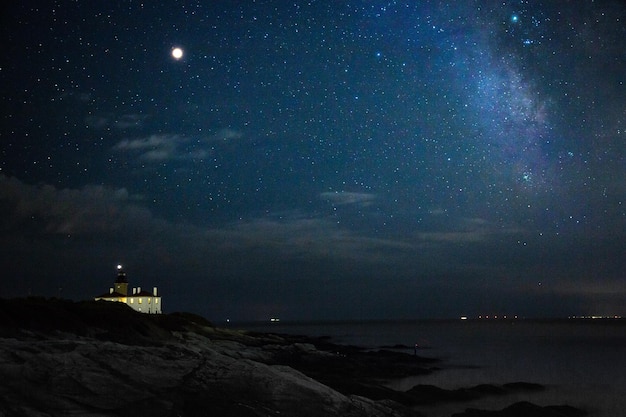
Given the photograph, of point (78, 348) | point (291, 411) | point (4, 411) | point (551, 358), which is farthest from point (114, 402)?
point (551, 358)

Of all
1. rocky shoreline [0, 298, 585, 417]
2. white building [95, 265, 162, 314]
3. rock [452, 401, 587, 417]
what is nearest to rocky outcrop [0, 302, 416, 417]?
rocky shoreline [0, 298, 585, 417]

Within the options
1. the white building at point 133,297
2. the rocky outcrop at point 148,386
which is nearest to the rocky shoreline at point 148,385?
the rocky outcrop at point 148,386

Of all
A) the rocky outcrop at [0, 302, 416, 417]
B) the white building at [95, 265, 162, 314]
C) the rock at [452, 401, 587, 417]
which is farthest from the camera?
the white building at [95, 265, 162, 314]

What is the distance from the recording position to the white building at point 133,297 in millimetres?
110000

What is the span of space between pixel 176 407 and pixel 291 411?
13.0 ft

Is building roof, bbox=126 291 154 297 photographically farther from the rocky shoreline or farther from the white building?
the rocky shoreline

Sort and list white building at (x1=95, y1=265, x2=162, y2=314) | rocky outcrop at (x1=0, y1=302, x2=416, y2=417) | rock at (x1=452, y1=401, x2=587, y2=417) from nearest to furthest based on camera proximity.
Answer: rocky outcrop at (x1=0, y1=302, x2=416, y2=417) < rock at (x1=452, y1=401, x2=587, y2=417) < white building at (x1=95, y1=265, x2=162, y2=314)

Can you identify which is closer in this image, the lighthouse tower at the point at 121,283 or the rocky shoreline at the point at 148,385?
the rocky shoreline at the point at 148,385

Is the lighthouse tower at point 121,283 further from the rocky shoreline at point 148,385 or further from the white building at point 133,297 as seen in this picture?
the rocky shoreline at point 148,385

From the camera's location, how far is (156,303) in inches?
4503

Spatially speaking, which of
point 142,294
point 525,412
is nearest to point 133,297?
point 142,294

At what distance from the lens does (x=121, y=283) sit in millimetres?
113938

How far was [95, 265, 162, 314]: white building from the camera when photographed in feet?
361

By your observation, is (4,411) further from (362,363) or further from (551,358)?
(551,358)
